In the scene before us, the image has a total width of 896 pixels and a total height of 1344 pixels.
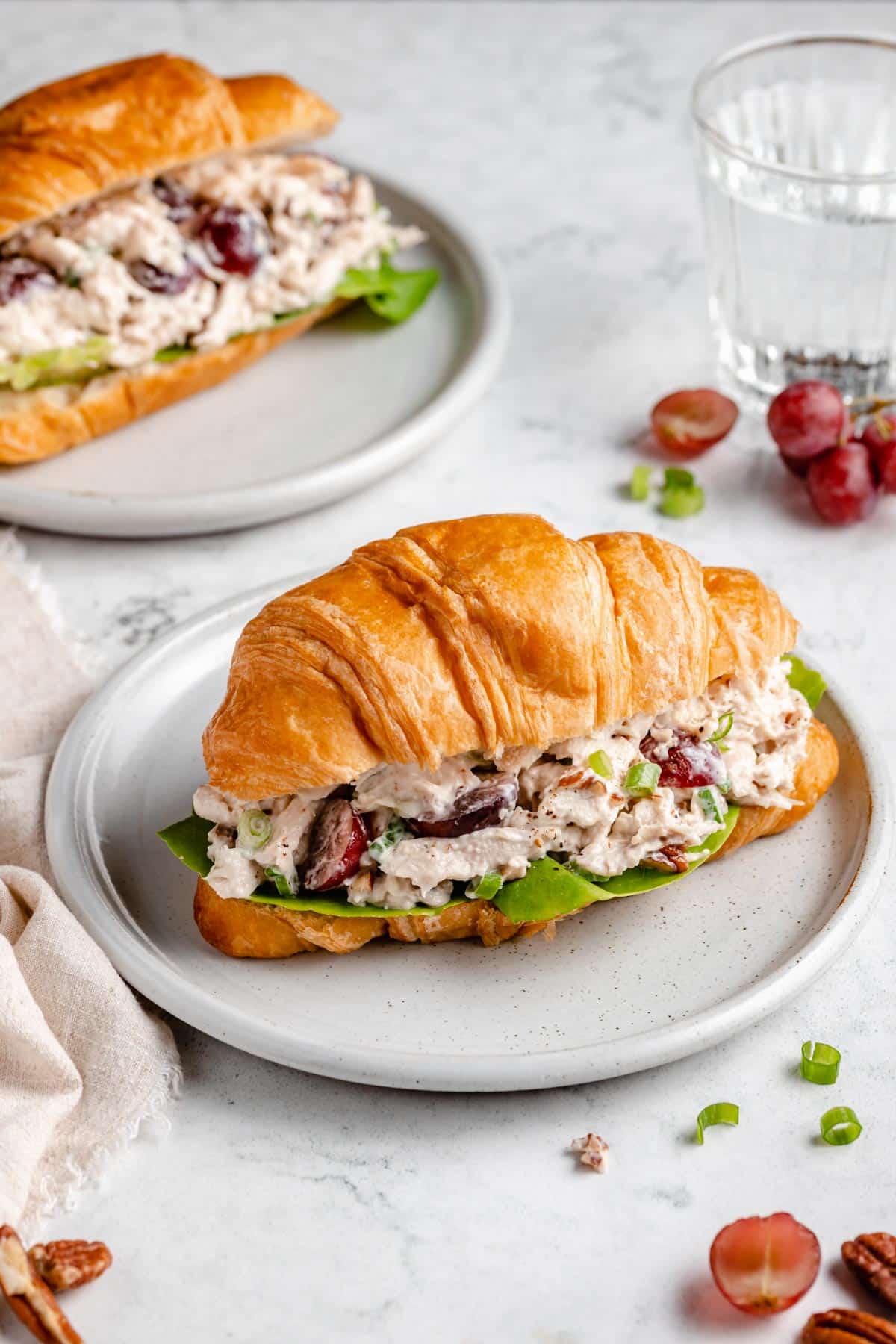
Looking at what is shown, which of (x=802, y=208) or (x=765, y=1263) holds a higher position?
(x=802, y=208)

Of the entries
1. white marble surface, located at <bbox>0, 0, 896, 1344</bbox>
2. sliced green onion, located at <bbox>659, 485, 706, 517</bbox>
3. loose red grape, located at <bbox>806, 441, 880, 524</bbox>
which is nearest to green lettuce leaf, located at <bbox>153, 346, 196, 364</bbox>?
white marble surface, located at <bbox>0, 0, 896, 1344</bbox>

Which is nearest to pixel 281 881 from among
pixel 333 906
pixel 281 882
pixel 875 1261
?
pixel 281 882

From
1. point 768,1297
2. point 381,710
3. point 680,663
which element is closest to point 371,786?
point 381,710

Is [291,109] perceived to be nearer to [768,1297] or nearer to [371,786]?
[371,786]

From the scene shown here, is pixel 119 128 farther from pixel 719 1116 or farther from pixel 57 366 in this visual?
pixel 719 1116

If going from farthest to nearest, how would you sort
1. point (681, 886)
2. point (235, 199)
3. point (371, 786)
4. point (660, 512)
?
point (235, 199) < point (660, 512) < point (681, 886) < point (371, 786)

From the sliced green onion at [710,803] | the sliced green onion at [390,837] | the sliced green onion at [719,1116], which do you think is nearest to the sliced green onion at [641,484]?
the sliced green onion at [710,803]
